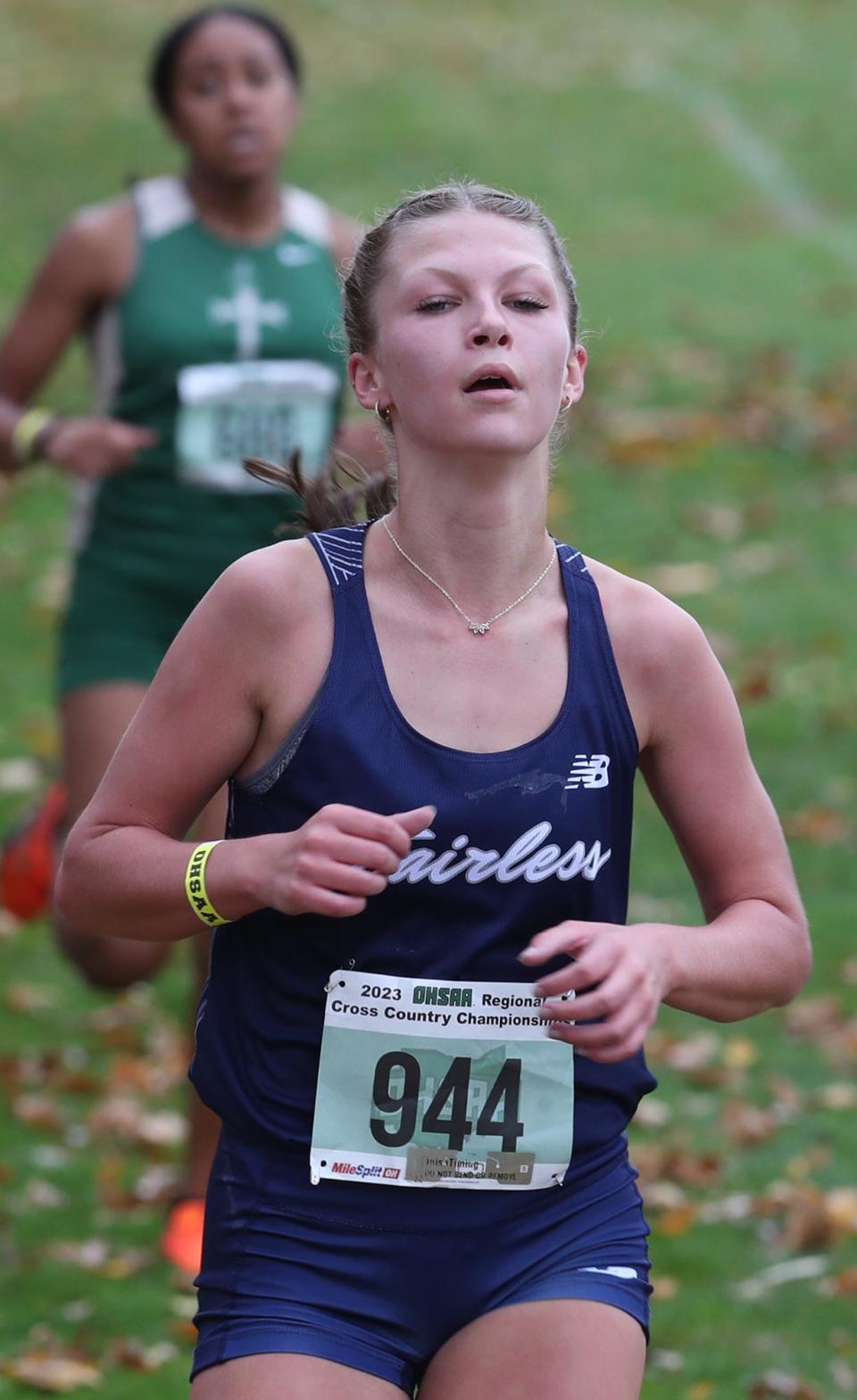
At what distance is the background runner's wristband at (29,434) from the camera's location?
5.24m

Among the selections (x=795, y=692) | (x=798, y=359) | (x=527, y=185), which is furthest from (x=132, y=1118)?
(x=527, y=185)

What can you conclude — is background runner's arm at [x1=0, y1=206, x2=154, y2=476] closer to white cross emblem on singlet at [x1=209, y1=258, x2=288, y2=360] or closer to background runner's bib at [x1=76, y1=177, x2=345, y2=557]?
background runner's bib at [x1=76, y1=177, x2=345, y2=557]

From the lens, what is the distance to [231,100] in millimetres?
5352

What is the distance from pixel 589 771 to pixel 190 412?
2763mm

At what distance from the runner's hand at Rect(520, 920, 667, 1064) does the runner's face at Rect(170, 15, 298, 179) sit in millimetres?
3326

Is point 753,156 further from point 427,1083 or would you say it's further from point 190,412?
point 427,1083

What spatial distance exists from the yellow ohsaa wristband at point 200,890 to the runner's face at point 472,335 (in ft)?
1.95

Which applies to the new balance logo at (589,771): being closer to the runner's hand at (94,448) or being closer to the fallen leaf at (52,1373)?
the fallen leaf at (52,1373)

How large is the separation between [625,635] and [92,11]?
20.5 m

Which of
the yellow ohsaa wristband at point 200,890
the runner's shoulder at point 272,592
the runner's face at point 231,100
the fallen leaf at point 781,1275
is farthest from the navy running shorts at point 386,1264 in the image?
the runner's face at point 231,100

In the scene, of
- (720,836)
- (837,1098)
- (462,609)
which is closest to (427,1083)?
(720,836)

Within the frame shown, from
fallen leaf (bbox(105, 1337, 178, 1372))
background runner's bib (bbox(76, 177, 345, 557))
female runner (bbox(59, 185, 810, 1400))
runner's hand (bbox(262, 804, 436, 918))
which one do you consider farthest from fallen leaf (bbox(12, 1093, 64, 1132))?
runner's hand (bbox(262, 804, 436, 918))

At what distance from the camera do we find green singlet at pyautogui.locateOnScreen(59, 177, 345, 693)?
207 inches

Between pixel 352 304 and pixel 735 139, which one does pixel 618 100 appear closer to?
pixel 735 139
